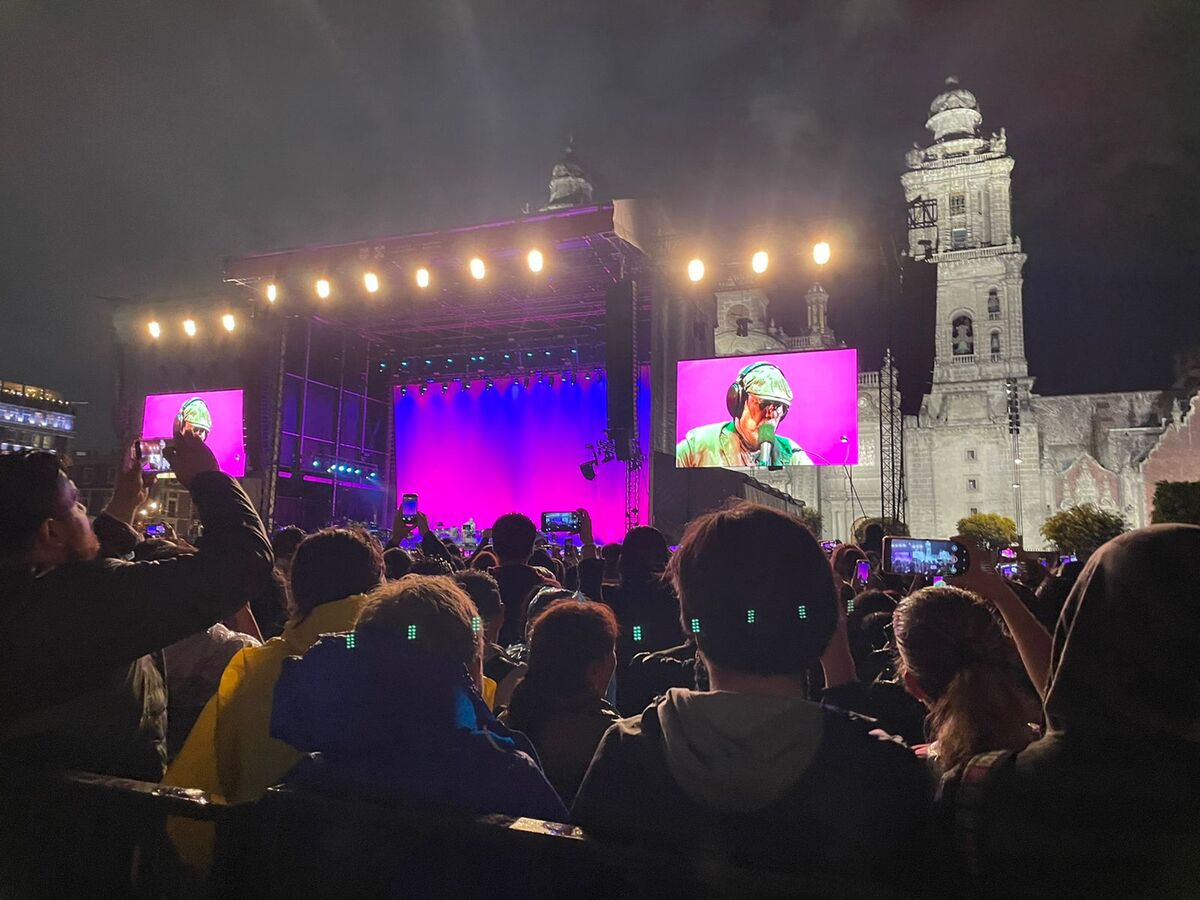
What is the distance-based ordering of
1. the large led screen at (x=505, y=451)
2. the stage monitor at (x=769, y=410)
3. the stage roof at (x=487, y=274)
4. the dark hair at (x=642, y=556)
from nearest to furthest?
the dark hair at (x=642, y=556)
the stage roof at (x=487, y=274)
the stage monitor at (x=769, y=410)
the large led screen at (x=505, y=451)

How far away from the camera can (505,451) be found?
21047mm

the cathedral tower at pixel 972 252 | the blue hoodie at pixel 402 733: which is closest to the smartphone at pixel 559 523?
the blue hoodie at pixel 402 733

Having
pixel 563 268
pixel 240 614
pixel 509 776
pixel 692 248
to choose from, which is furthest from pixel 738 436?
pixel 509 776

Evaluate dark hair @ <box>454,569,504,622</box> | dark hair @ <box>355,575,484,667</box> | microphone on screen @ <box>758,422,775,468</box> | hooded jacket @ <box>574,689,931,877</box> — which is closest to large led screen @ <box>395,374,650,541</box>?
microphone on screen @ <box>758,422,775,468</box>

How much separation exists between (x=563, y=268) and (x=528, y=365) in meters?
5.41

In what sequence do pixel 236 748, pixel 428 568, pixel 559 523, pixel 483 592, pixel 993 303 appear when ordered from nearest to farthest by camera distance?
pixel 236 748 → pixel 483 592 → pixel 428 568 → pixel 559 523 → pixel 993 303

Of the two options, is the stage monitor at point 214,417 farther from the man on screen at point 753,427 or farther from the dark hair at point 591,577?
the dark hair at point 591,577

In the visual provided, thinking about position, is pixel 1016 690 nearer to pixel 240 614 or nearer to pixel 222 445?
pixel 240 614

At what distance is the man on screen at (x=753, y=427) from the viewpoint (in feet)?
50.5

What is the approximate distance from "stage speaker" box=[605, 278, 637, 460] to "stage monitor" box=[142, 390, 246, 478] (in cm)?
1028

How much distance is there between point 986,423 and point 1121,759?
158 ft

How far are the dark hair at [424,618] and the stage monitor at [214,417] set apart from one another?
1906 cm

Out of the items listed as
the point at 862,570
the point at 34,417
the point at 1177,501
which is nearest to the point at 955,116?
the point at 1177,501

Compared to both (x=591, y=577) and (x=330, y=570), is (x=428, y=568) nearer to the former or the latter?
(x=591, y=577)
